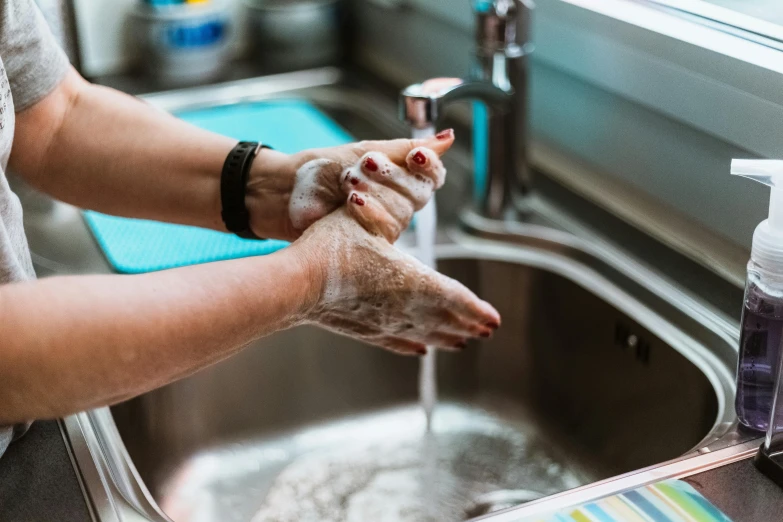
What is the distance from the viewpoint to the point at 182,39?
4.67 ft

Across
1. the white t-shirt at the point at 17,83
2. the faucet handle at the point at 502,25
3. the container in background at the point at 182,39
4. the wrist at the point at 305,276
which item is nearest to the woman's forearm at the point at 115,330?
the wrist at the point at 305,276

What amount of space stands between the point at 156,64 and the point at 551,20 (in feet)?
2.24

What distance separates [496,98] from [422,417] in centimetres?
37

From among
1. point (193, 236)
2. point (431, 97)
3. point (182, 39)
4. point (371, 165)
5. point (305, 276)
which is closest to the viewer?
point (305, 276)

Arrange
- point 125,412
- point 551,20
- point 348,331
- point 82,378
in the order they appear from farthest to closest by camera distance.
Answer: point 551,20, point 125,412, point 348,331, point 82,378

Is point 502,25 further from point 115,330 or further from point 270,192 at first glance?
point 115,330

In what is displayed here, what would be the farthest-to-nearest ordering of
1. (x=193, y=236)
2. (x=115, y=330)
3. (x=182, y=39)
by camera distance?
(x=182, y=39)
(x=193, y=236)
(x=115, y=330)

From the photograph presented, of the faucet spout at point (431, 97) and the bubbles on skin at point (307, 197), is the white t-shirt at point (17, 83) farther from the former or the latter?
the faucet spout at point (431, 97)

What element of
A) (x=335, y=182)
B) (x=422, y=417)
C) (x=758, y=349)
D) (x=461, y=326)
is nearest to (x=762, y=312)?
(x=758, y=349)

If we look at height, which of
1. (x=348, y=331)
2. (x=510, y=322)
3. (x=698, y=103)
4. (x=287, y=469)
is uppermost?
(x=698, y=103)

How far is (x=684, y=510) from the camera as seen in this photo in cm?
59

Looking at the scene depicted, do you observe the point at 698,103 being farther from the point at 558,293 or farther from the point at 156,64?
the point at 156,64

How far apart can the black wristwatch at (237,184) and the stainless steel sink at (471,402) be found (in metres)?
0.18

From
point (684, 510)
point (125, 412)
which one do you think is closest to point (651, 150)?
point (684, 510)
